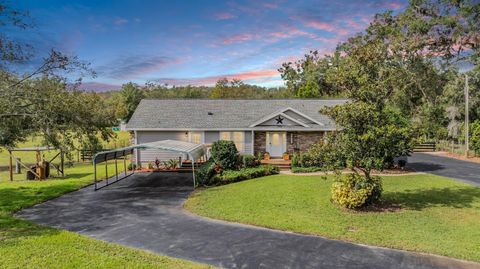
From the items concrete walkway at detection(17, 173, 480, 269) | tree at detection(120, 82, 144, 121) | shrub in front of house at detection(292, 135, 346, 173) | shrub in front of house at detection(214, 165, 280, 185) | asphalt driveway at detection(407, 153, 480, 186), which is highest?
tree at detection(120, 82, 144, 121)

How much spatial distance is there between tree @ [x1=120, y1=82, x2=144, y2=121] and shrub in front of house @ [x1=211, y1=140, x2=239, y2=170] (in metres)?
59.4

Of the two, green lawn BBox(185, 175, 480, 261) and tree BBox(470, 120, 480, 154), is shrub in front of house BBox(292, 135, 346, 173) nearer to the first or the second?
green lawn BBox(185, 175, 480, 261)

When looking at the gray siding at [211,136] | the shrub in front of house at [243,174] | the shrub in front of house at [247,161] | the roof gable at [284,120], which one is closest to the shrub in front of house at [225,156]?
the shrub in front of house at [243,174]

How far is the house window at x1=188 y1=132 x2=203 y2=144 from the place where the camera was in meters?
27.5

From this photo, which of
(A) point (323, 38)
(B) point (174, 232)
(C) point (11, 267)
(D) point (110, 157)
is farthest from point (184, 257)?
(A) point (323, 38)

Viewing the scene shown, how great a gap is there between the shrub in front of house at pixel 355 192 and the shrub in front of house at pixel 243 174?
305 inches

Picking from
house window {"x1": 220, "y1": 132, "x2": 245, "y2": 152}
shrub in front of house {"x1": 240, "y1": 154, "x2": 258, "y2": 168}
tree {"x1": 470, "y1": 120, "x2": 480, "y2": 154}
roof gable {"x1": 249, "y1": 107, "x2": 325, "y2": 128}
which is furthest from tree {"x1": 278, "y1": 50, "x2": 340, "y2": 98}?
shrub in front of house {"x1": 240, "y1": 154, "x2": 258, "y2": 168}

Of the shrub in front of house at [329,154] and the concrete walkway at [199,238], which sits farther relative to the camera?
the shrub in front of house at [329,154]

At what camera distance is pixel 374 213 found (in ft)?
43.0

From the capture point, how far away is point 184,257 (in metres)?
8.94

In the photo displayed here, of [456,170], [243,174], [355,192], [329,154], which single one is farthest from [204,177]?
[456,170]

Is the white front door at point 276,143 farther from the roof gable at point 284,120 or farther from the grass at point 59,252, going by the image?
the grass at point 59,252

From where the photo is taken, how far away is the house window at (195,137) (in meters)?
27.5

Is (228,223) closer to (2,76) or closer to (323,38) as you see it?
(2,76)
